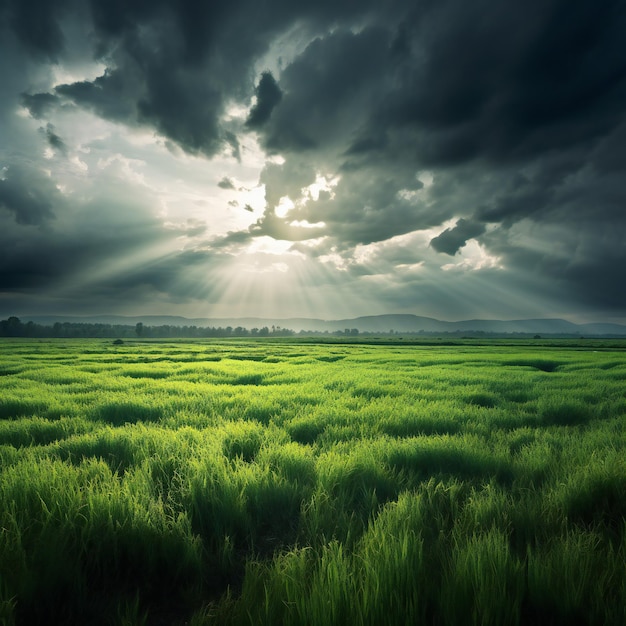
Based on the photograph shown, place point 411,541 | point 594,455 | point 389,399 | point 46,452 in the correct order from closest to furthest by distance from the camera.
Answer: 1. point 411,541
2. point 594,455
3. point 46,452
4. point 389,399

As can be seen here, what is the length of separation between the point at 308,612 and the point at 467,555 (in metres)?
0.94

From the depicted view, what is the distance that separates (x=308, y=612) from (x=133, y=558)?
4.17 feet

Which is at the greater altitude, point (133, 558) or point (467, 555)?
point (467, 555)

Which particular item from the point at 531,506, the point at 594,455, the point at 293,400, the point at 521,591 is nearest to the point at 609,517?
the point at 531,506

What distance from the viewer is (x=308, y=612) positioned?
5.18ft

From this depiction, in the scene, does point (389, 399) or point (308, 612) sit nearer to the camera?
point (308, 612)

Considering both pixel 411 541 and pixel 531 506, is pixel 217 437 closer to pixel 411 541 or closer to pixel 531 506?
pixel 411 541

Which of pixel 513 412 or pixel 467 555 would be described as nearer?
pixel 467 555

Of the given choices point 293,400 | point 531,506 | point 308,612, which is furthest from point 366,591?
point 293,400

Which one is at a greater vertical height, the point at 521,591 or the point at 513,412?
the point at 521,591

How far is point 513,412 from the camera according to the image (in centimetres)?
661

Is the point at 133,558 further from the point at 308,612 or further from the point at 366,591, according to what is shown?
the point at 366,591

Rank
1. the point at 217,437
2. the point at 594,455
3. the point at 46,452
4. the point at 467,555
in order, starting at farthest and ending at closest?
1. the point at 217,437
2. the point at 46,452
3. the point at 594,455
4. the point at 467,555

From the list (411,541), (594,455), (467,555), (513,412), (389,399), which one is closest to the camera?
(467,555)
